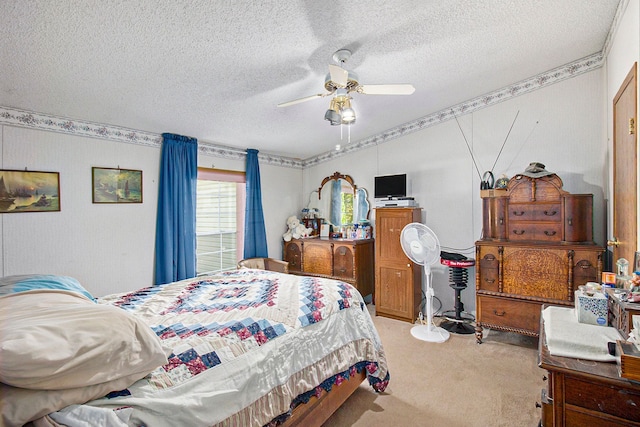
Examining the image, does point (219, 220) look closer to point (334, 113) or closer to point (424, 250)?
point (334, 113)

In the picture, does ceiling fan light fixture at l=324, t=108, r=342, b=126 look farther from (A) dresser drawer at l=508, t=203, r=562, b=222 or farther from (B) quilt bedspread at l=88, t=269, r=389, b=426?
(A) dresser drawer at l=508, t=203, r=562, b=222

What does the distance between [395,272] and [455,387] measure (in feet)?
5.45

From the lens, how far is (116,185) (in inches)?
129

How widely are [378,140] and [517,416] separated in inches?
142

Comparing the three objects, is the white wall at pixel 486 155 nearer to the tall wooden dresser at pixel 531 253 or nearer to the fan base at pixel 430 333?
the tall wooden dresser at pixel 531 253

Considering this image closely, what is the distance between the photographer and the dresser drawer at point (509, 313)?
3.02 meters

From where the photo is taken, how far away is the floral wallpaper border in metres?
2.77

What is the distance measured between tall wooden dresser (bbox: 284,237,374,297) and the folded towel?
284 centimetres

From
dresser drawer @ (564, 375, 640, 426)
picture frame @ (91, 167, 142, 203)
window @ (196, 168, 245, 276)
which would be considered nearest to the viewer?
dresser drawer @ (564, 375, 640, 426)

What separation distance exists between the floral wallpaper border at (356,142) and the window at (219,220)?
15.6 inches

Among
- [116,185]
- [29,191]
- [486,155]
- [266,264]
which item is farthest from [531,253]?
[29,191]

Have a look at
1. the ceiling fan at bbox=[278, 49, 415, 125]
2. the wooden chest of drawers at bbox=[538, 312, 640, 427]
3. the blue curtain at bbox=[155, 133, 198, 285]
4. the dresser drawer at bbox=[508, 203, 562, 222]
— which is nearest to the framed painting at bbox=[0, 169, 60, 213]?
the blue curtain at bbox=[155, 133, 198, 285]

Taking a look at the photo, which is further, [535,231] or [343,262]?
[343,262]

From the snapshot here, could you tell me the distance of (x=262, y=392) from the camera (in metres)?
1.54
